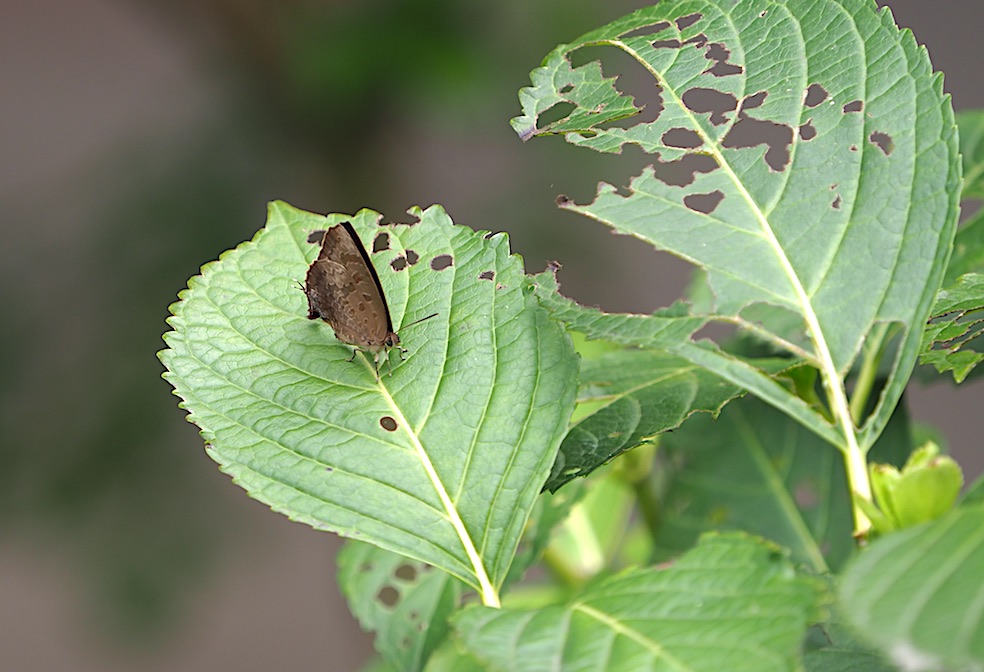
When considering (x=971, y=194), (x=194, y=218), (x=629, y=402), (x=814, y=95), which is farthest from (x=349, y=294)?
(x=194, y=218)

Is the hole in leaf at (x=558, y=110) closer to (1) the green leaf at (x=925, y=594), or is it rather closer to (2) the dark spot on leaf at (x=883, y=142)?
(2) the dark spot on leaf at (x=883, y=142)

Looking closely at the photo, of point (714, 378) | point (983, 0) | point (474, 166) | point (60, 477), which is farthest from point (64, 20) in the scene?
point (714, 378)

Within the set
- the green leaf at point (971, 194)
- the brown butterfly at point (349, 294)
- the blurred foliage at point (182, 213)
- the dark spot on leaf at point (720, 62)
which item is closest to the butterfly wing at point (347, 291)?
the brown butterfly at point (349, 294)

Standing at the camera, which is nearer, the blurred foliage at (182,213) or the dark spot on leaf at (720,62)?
the dark spot on leaf at (720,62)

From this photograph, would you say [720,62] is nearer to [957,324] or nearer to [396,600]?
[957,324]

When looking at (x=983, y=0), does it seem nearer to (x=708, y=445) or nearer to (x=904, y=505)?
(x=708, y=445)

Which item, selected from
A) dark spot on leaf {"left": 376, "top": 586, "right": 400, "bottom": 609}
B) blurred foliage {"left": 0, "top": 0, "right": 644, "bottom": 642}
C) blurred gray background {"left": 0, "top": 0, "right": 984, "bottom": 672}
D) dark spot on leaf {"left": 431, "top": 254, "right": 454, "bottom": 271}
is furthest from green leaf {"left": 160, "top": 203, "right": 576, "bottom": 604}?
blurred foliage {"left": 0, "top": 0, "right": 644, "bottom": 642}

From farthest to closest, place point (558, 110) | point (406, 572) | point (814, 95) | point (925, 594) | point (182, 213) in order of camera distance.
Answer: point (182, 213) → point (558, 110) → point (406, 572) → point (814, 95) → point (925, 594)
